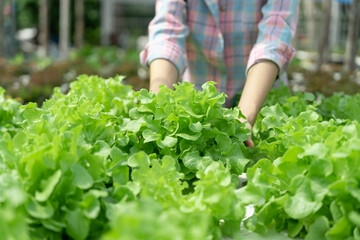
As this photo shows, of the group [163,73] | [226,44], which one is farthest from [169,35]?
[226,44]

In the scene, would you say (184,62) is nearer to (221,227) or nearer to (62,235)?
(221,227)

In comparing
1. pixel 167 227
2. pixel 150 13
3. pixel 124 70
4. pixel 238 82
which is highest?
pixel 167 227

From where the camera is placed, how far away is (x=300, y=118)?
1.78m

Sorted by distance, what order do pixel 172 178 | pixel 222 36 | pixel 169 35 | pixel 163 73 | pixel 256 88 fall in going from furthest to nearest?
pixel 222 36 → pixel 169 35 → pixel 163 73 → pixel 256 88 → pixel 172 178

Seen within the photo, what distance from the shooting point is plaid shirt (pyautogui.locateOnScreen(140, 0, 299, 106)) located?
2285mm

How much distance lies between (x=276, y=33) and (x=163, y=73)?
0.58 metres

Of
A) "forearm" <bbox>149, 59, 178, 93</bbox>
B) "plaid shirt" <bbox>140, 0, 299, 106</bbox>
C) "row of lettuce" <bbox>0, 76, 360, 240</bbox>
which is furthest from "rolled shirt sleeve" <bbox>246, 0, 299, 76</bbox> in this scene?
"row of lettuce" <bbox>0, 76, 360, 240</bbox>

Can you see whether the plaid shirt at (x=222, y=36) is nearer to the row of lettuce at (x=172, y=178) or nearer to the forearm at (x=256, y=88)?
the forearm at (x=256, y=88)

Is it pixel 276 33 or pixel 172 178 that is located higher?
pixel 276 33

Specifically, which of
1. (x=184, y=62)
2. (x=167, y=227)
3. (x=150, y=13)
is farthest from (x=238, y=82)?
(x=150, y=13)

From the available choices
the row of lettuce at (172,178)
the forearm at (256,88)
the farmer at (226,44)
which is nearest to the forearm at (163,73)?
the farmer at (226,44)

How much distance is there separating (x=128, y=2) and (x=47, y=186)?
27.0 metres

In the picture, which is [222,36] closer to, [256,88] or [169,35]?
[169,35]

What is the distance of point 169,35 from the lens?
239cm
